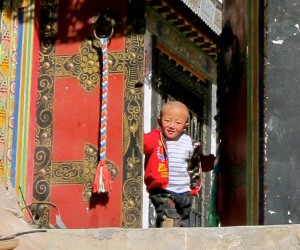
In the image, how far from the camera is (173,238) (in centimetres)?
664

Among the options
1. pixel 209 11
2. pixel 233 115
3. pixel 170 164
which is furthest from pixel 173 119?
pixel 209 11

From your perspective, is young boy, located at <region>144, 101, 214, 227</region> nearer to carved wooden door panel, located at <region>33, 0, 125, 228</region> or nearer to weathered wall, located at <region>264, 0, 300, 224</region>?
weathered wall, located at <region>264, 0, 300, 224</region>

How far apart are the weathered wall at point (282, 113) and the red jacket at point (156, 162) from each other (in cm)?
182

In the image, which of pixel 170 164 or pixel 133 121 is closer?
pixel 170 164

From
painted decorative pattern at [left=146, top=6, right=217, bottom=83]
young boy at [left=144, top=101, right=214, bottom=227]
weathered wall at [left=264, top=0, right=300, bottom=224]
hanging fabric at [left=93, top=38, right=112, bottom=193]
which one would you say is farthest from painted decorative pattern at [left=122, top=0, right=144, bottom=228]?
weathered wall at [left=264, top=0, right=300, bottom=224]

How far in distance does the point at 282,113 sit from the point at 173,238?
0.86 m

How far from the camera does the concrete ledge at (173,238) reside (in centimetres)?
643

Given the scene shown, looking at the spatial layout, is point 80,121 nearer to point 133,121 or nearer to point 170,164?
point 133,121

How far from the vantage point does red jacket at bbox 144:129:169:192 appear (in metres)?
8.71

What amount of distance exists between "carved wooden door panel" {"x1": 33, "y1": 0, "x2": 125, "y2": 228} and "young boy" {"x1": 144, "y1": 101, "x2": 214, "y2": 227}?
8.11 ft

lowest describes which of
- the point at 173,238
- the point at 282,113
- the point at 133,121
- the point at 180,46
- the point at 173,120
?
the point at 173,238

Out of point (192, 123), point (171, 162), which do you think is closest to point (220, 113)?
point (171, 162)

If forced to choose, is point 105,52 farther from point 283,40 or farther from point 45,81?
point 283,40

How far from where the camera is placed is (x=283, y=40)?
23.2 ft
